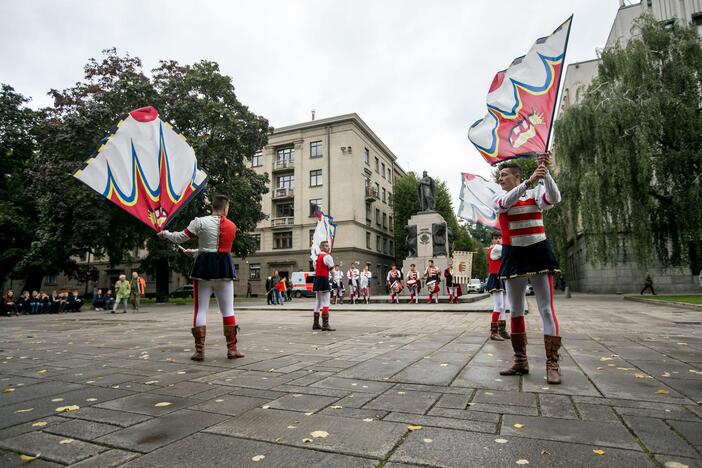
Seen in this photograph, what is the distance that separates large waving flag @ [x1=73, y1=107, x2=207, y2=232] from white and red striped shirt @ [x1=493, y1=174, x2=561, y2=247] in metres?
4.06

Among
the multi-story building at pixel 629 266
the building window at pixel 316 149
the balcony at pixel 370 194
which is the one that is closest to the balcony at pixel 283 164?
the building window at pixel 316 149

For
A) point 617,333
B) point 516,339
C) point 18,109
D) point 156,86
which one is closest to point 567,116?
point 617,333

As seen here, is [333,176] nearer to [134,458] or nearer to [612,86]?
[612,86]

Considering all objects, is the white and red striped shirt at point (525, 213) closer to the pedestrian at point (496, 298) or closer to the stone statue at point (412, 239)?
the pedestrian at point (496, 298)

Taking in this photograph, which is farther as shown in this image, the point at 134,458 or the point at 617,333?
the point at 617,333

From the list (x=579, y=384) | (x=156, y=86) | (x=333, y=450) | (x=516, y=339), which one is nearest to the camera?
(x=333, y=450)

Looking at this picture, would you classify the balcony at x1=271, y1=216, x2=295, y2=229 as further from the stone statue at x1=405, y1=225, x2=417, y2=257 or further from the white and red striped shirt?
the white and red striped shirt

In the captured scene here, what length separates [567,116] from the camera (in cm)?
2289

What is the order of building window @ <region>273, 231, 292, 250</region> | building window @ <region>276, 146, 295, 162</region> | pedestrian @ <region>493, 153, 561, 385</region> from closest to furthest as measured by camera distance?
1. pedestrian @ <region>493, 153, 561, 385</region>
2. building window @ <region>273, 231, 292, 250</region>
3. building window @ <region>276, 146, 295, 162</region>

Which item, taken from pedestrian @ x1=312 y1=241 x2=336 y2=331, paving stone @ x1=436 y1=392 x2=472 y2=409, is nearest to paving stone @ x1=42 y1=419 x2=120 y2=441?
paving stone @ x1=436 y1=392 x2=472 y2=409

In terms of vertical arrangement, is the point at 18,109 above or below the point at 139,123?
above

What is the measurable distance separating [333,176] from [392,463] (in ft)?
146

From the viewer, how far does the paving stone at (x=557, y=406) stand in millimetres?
3113

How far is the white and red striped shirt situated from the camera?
14.5 ft
